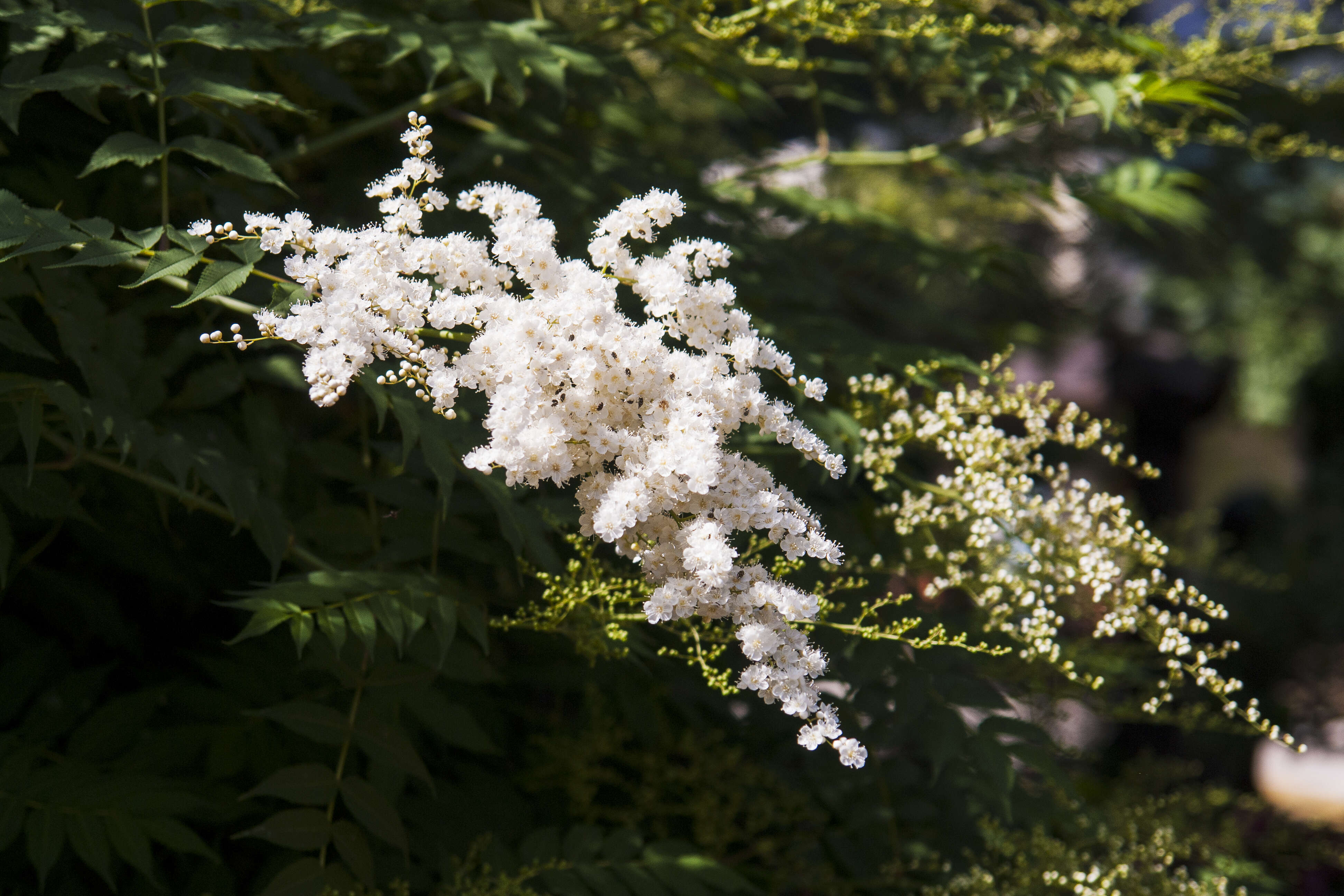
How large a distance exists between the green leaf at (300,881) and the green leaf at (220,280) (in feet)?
3.55

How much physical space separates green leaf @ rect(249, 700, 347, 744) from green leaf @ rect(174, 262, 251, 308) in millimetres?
845

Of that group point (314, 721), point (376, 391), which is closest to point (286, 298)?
point (376, 391)

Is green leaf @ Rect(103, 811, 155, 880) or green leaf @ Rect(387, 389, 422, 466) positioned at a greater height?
green leaf @ Rect(387, 389, 422, 466)

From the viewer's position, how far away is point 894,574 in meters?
2.24

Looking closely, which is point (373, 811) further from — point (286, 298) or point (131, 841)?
point (286, 298)

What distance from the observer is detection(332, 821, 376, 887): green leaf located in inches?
76.2

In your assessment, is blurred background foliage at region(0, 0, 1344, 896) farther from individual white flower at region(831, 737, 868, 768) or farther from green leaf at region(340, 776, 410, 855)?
individual white flower at region(831, 737, 868, 768)

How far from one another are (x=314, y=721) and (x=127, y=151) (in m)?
1.17

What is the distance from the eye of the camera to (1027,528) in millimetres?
2176

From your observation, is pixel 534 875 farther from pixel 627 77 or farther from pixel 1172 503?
pixel 1172 503

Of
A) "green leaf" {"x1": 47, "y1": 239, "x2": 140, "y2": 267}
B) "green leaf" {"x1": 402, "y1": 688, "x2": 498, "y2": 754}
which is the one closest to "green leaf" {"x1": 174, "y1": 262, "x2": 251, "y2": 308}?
"green leaf" {"x1": 47, "y1": 239, "x2": 140, "y2": 267}

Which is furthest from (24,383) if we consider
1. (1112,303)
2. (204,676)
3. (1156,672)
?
(1112,303)

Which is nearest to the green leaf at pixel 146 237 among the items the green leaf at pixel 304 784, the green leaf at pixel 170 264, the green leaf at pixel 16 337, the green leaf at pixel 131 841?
the green leaf at pixel 170 264

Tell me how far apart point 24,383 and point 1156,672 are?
408 centimetres
